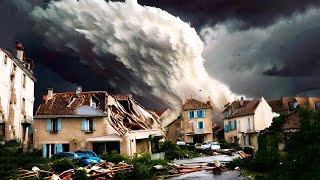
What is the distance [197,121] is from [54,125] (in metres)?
37.5

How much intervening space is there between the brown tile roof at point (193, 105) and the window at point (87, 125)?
115 feet

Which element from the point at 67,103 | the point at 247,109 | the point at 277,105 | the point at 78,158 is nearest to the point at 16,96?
the point at 67,103

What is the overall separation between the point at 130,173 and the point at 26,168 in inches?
279

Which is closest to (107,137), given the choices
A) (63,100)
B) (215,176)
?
(63,100)

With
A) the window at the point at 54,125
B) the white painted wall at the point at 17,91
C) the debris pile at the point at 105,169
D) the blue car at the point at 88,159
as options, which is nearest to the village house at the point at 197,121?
the white painted wall at the point at 17,91

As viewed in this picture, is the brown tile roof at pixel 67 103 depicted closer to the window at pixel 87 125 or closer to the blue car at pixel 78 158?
the window at pixel 87 125

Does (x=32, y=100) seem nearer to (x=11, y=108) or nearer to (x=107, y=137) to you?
(x=11, y=108)

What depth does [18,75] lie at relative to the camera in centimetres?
4288

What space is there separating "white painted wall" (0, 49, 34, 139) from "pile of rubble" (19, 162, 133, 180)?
15457 mm

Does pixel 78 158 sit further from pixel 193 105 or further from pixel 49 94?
pixel 193 105

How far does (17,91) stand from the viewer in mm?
42688

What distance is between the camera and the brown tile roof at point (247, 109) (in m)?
62.3

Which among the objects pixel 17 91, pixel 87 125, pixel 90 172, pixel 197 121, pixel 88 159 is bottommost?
pixel 90 172

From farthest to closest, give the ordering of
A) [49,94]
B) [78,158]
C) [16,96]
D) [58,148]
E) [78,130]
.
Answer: [49,94]
[16,96]
[78,130]
[58,148]
[78,158]
